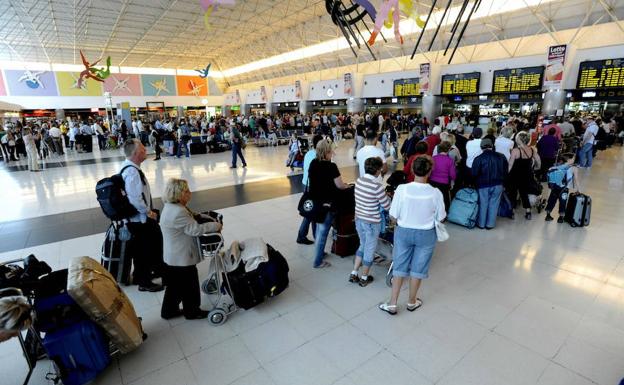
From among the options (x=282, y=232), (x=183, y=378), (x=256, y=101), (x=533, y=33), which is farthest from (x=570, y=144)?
(x=256, y=101)

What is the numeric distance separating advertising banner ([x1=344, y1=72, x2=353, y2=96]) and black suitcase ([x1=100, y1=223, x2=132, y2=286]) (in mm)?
21447

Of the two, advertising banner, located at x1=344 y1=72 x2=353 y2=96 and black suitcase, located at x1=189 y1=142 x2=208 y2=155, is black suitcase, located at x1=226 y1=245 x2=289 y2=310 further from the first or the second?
advertising banner, located at x1=344 y1=72 x2=353 y2=96

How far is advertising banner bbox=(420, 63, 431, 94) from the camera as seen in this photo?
17297 mm

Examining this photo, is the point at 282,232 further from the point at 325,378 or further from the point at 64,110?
the point at 64,110

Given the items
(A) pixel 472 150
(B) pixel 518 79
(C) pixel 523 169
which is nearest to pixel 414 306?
(A) pixel 472 150

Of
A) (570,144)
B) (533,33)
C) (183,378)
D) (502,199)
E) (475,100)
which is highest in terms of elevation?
(533,33)

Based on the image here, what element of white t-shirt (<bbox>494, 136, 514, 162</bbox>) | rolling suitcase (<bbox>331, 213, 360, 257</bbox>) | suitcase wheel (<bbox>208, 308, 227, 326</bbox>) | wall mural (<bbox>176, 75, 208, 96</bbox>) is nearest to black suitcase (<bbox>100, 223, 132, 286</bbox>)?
suitcase wheel (<bbox>208, 308, 227, 326</bbox>)

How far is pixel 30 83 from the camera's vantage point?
1134 inches

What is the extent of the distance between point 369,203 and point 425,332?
1.19 metres

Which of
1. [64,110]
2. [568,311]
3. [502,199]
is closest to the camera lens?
[568,311]

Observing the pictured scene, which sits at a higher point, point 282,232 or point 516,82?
point 516,82

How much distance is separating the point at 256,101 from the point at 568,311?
34.9 meters

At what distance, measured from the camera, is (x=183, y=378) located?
87.8 inches

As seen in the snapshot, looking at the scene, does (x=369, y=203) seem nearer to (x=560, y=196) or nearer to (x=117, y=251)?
(x=117, y=251)
